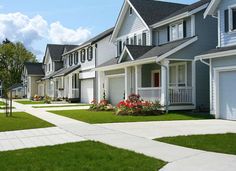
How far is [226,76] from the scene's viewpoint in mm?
17281

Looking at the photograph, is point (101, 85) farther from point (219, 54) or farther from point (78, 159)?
point (78, 159)

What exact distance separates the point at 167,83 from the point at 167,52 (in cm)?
185

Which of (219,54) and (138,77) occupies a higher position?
(219,54)

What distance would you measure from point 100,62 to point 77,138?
937 inches

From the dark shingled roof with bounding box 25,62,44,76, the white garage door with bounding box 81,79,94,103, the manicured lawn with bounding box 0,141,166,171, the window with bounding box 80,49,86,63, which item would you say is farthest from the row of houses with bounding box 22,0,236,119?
the dark shingled roof with bounding box 25,62,44,76

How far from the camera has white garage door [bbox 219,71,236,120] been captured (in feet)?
55.3

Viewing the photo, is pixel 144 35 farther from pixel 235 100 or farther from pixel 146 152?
pixel 146 152

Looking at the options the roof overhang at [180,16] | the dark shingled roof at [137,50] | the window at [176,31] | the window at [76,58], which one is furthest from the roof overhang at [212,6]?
the window at [76,58]

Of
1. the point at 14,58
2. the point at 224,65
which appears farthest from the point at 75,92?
the point at 14,58

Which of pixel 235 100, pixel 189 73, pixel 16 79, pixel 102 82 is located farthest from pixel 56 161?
pixel 16 79

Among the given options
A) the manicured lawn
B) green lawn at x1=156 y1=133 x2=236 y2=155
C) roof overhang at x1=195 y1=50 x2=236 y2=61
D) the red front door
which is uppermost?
roof overhang at x1=195 y1=50 x2=236 y2=61

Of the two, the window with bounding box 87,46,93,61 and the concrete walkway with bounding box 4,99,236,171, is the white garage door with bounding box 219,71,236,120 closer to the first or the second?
the concrete walkway with bounding box 4,99,236,171

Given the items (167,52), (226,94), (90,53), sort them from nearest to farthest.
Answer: (226,94) → (167,52) → (90,53)

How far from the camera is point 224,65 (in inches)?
676
